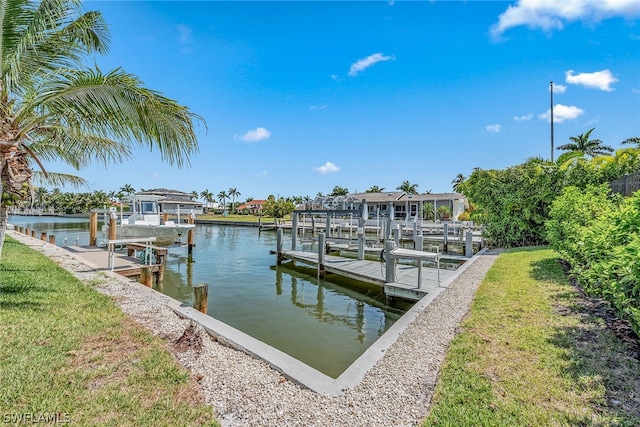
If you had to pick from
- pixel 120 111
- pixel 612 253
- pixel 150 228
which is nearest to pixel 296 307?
pixel 120 111

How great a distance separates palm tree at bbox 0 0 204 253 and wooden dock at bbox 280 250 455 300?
6.47 meters

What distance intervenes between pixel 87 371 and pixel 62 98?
3.64 metres

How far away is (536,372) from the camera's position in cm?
367

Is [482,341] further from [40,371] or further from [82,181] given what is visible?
[82,181]

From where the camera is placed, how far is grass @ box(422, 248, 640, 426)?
9.67ft

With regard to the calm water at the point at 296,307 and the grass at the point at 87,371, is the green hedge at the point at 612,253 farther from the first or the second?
the grass at the point at 87,371

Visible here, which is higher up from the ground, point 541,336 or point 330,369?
point 541,336

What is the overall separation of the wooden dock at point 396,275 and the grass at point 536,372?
2591 mm

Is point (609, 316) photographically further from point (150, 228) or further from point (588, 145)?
point (588, 145)

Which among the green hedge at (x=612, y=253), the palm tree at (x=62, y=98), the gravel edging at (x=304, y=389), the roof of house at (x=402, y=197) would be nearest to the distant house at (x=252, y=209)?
the roof of house at (x=402, y=197)

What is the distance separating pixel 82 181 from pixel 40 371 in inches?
464

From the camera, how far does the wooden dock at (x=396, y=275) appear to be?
28.4ft

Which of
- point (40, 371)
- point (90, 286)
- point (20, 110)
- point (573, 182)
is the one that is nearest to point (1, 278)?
point (90, 286)

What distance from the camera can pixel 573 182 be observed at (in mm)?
14812
